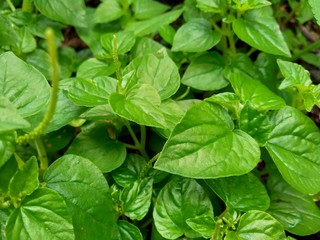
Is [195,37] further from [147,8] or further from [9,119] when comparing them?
[9,119]

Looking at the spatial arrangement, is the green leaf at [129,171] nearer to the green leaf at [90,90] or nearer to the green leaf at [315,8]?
the green leaf at [90,90]

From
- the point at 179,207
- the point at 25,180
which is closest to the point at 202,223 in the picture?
the point at 179,207

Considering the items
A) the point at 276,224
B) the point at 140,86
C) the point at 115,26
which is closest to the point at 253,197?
the point at 276,224

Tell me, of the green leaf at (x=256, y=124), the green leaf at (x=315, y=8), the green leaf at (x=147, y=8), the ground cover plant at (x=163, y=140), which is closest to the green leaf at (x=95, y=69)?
the ground cover plant at (x=163, y=140)

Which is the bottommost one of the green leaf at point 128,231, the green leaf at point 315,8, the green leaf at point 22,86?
the green leaf at point 128,231

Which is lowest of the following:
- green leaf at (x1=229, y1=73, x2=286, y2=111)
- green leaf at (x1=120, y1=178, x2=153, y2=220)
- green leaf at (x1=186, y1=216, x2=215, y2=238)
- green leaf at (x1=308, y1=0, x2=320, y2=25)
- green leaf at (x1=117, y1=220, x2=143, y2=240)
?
green leaf at (x1=117, y1=220, x2=143, y2=240)

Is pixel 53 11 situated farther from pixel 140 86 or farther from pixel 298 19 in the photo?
pixel 298 19

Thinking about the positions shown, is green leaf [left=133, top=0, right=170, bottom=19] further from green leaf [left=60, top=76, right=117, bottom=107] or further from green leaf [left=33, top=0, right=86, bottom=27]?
green leaf [left=60, top=76, right=117, bottom=107]

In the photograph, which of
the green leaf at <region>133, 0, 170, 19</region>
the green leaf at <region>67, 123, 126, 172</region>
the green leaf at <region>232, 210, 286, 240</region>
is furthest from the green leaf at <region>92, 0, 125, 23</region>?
the green leaf at <region>232, 210, 286, 240</region>
